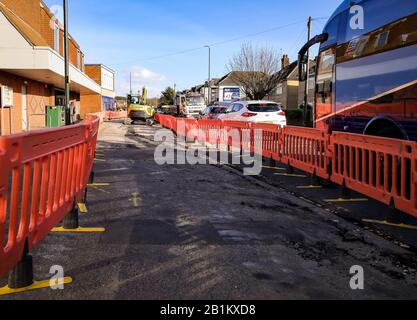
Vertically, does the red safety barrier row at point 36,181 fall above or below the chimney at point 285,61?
below

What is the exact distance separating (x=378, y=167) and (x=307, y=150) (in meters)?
2.96

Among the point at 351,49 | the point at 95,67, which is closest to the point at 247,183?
the point at 351,49

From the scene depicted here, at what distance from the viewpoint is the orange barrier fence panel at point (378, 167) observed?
5.69m

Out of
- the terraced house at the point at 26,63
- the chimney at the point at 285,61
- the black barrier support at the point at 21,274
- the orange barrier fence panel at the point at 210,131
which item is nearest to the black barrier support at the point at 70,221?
the black barrier support at the point at 21,274

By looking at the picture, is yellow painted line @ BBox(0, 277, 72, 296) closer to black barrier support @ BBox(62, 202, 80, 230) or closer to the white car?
black barrier support @ BBox(62, 202, 80, 230)

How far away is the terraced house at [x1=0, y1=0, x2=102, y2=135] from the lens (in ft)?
65.1

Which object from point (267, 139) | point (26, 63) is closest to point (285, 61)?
point (26, 63)

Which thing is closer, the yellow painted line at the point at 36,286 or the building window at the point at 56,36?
the yellow painted line at the point at 36,286

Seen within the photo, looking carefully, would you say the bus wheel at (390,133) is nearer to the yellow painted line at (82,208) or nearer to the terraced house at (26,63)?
the yellow painted line at (82,208)

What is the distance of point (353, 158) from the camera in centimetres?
745

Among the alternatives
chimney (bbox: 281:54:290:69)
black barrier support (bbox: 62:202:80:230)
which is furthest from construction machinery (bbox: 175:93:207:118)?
black barrier support (bbox: 62:202:80:230)

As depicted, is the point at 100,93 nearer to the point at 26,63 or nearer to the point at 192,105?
the point at 192,105

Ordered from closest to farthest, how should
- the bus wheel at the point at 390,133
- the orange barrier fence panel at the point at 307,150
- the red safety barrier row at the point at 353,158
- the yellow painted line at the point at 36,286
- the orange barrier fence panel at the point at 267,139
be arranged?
the yellow painted line at the point at 36,286, the red safety barrier row at the point at 353,158, the bus wheel at the point at 390,133, the orange barrier fence panel at the point at 307,150, the orange barrier fence panel at the point at 267,139

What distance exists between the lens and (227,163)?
12.5 meters
